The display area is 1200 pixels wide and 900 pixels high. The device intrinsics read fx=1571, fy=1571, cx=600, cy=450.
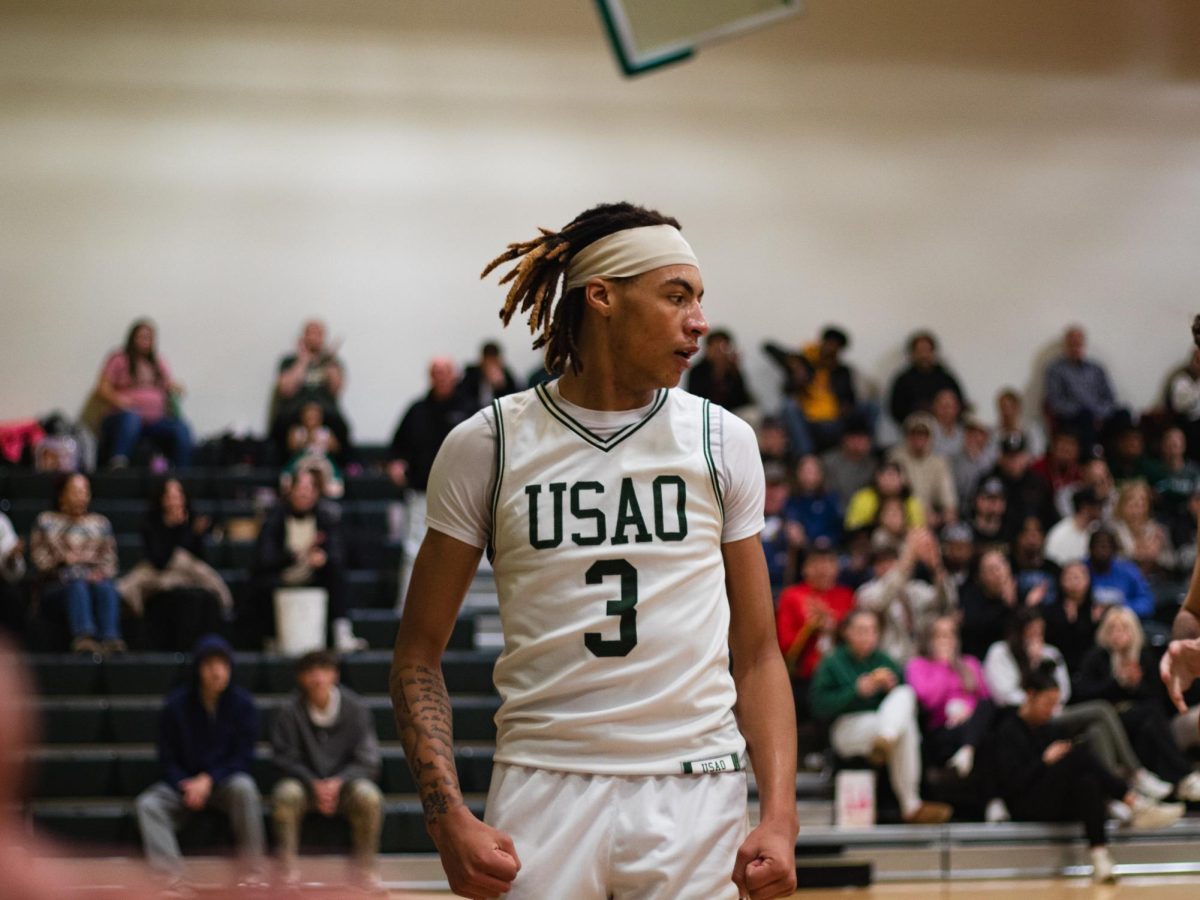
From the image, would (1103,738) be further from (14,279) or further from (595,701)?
(14,279)

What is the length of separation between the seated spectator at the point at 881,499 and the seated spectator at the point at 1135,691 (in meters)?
2.24

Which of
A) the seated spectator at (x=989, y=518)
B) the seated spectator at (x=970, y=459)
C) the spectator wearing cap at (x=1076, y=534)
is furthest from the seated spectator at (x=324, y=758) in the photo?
the seated spectator at (x=970, y=459)

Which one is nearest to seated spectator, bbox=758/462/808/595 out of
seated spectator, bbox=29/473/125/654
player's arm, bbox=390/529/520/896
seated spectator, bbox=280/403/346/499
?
seated spectator, bbox=280/403/346/499

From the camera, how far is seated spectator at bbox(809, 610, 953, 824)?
9820mm

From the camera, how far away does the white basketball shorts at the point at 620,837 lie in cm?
287

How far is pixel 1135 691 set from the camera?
10.6m

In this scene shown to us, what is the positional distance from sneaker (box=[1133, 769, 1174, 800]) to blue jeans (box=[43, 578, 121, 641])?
22.4 feet

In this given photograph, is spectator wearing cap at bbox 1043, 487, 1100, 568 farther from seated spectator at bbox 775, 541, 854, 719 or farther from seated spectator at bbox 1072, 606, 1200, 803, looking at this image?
seated spectator at bbox 775, 541, 854, 719

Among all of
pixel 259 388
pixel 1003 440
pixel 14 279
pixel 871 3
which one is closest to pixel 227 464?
pixel 259 388

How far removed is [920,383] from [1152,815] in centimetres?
681

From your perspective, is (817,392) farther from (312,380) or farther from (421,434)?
(312,380)

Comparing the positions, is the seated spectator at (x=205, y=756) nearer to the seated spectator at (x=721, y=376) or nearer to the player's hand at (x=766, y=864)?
the player's hand at (x=766, y=864)

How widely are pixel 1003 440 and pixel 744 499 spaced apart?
12375mm

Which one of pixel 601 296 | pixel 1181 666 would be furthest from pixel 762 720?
pixel 1181 666
